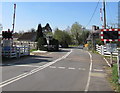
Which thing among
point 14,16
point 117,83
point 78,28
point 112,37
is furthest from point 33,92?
point 78,28

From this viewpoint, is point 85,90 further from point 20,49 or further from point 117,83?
point 20,49

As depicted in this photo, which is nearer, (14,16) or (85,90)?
(85,90)

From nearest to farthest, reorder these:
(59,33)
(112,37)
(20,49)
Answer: (112,37), (20,49), (59,33)

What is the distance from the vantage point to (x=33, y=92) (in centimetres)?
618

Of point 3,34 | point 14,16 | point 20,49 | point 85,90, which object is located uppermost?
point 14,16

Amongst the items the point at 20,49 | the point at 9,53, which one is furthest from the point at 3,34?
the point at 9,53

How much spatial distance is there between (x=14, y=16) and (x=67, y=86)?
27898 millimetres

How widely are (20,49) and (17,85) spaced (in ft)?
44.5

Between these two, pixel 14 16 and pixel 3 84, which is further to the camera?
pixel 14 16

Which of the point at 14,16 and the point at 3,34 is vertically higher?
the point at 14,16

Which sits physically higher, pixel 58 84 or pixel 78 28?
pixel 78 28

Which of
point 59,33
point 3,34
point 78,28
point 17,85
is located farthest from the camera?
point 78,28

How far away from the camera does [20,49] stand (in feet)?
66.8

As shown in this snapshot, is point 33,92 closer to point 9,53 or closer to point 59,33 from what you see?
point 9,53
